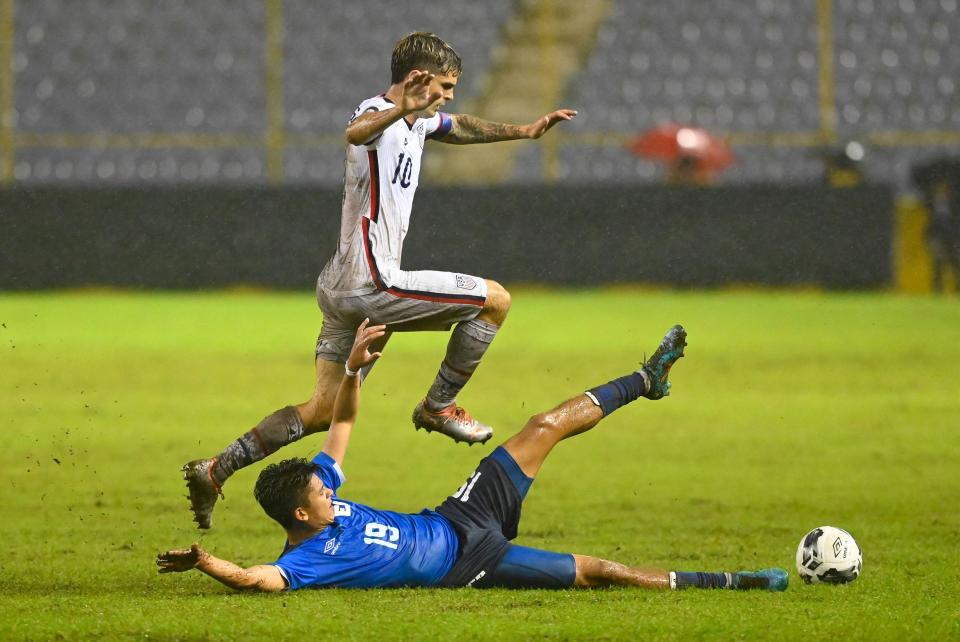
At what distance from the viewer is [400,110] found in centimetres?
695

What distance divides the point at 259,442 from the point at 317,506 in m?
1.51

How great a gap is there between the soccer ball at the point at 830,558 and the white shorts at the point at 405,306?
80.5 inches

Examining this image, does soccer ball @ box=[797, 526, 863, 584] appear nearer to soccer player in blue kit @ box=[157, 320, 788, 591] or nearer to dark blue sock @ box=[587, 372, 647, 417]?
soccer player in blue kit @ box=[157, 320, 788, 591]

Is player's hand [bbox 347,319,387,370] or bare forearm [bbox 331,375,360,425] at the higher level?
player's hand [bbox 347,319,387,370]

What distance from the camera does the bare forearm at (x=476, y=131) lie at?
8.11 meters

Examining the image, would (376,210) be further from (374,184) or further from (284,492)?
(284,492)

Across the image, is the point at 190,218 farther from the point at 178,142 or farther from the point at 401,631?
the point at 401,631

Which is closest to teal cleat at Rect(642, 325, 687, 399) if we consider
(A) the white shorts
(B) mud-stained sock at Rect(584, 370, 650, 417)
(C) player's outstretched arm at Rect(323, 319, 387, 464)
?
(B) mud-stained sock at Rect(584, 370, 650, 417)

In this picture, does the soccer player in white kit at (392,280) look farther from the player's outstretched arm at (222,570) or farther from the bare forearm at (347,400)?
the player's outstretched arm at (222,570)

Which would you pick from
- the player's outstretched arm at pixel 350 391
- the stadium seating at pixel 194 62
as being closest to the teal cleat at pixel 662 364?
the player's outstretched arm at pixel 350 391

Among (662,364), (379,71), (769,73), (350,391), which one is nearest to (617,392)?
(662,364)

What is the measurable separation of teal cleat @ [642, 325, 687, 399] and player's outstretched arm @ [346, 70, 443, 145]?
1.79m

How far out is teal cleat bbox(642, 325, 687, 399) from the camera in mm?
7738

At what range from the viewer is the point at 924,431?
12.2 meters
